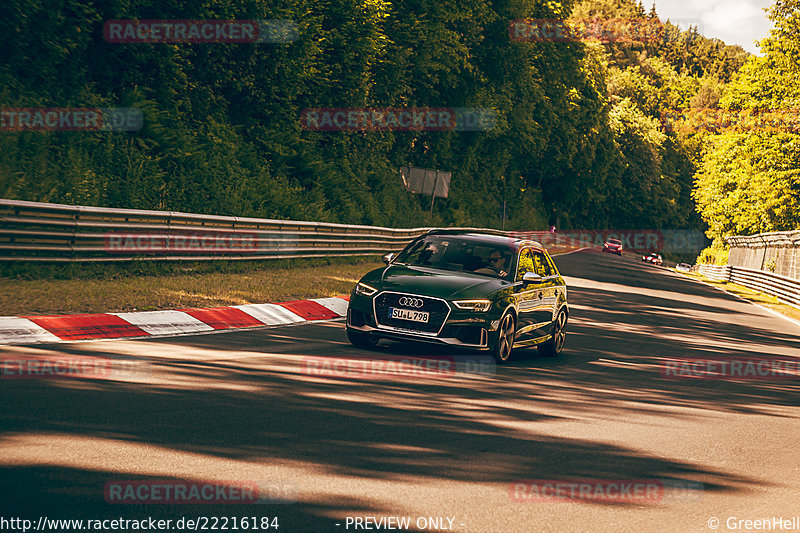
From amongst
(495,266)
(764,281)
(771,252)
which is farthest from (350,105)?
(495,266)

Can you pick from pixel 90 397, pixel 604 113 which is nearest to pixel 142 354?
pixel 90 397

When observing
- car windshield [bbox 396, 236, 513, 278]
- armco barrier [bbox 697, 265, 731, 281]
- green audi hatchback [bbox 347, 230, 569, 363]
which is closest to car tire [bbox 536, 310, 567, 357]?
green audi hatchback [bbox 347, 230, 569, 363]

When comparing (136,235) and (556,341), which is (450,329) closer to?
(556,341)

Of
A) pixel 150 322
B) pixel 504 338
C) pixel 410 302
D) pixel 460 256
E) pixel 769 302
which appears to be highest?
pixel 460 256

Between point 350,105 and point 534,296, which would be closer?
point 534,296

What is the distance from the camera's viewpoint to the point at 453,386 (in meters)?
9.57

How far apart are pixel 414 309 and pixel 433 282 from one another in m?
0.51

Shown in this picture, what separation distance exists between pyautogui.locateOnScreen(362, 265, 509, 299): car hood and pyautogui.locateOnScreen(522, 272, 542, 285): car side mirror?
390 mm

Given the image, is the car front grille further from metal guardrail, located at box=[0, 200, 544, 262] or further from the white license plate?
metal guardrail, located at box=[0, 200, 544, 262]

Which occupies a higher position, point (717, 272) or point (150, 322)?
point (150, 322)

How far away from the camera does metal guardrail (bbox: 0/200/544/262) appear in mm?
13891

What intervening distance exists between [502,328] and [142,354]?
4321 millimetres

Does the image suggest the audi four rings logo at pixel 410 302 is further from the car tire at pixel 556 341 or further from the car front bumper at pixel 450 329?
the car tire at pixel 556 341

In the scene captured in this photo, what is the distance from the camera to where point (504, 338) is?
455 inches
